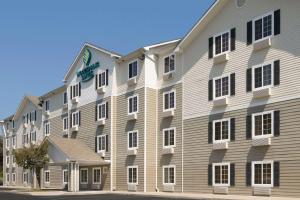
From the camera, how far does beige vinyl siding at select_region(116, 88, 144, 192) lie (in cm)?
3909

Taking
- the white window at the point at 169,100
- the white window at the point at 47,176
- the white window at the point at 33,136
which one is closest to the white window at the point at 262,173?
the white window at the point at 169,100

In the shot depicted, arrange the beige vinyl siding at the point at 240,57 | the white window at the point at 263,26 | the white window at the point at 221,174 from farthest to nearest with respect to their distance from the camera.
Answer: the white window at the point at 221,174, the white window at the point at 263,26, the beige vinyl siding at the point at 240,57

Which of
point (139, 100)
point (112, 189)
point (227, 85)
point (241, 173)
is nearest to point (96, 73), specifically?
point (139, 100)

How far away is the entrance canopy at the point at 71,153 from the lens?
42094 millimetres

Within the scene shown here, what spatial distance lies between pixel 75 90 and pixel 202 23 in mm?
18939

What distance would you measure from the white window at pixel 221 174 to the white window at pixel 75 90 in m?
20.2

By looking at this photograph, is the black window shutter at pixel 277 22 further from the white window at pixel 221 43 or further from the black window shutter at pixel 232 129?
the black window shutter at pixel 232 129

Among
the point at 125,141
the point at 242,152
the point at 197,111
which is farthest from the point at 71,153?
the point at 242,152

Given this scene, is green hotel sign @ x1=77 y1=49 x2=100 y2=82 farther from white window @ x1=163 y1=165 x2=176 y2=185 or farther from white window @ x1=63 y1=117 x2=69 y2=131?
white window @ x1=163 y1=165 x2=176 y2=185

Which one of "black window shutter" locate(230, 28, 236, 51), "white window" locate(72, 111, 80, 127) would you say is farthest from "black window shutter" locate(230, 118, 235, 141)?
"white window" locate(72, 111, 80, 127)

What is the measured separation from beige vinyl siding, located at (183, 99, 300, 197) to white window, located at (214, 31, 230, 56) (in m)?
4.35

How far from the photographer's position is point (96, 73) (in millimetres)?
→ 45562

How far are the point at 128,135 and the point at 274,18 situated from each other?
55.8 ft

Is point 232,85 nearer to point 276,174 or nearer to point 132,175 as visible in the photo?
point 276,174
